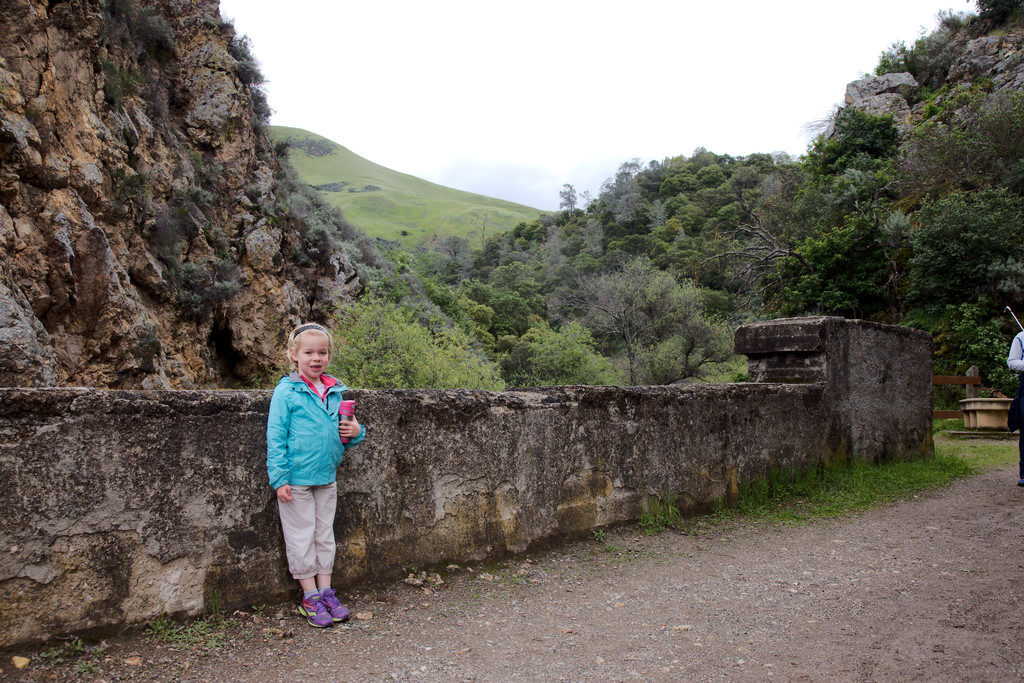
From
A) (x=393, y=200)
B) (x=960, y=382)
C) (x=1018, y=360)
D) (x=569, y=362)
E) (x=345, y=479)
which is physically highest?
(x=393, y=200)

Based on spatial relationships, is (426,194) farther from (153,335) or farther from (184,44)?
(153,335)

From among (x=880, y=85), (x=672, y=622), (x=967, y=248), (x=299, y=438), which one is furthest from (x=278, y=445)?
(x=880, y=85)

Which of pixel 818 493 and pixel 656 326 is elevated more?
pixel 656 326

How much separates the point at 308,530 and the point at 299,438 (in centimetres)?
41

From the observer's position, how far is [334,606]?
2758 millimetres

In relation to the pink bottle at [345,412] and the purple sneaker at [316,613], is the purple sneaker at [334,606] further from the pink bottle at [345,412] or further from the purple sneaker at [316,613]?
the pink bottle at [345,412]

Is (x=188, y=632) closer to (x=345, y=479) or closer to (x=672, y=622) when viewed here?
(x=345, y=479)

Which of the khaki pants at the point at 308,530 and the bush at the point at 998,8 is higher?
the bush at the point at 998,8

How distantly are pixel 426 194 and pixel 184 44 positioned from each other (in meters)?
123

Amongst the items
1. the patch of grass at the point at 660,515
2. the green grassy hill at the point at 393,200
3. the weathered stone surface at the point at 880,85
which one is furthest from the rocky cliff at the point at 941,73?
the green grassy hill at the point at 393,200

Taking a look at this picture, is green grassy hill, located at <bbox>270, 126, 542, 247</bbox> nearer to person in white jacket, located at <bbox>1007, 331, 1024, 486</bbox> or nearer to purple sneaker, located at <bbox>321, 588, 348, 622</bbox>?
person in white jacket, located at <bbox>1007, 331, 1024, 486</bbox>

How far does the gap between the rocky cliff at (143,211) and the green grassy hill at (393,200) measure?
67898mm

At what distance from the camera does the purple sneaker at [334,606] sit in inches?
108

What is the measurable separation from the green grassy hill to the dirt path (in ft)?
287
